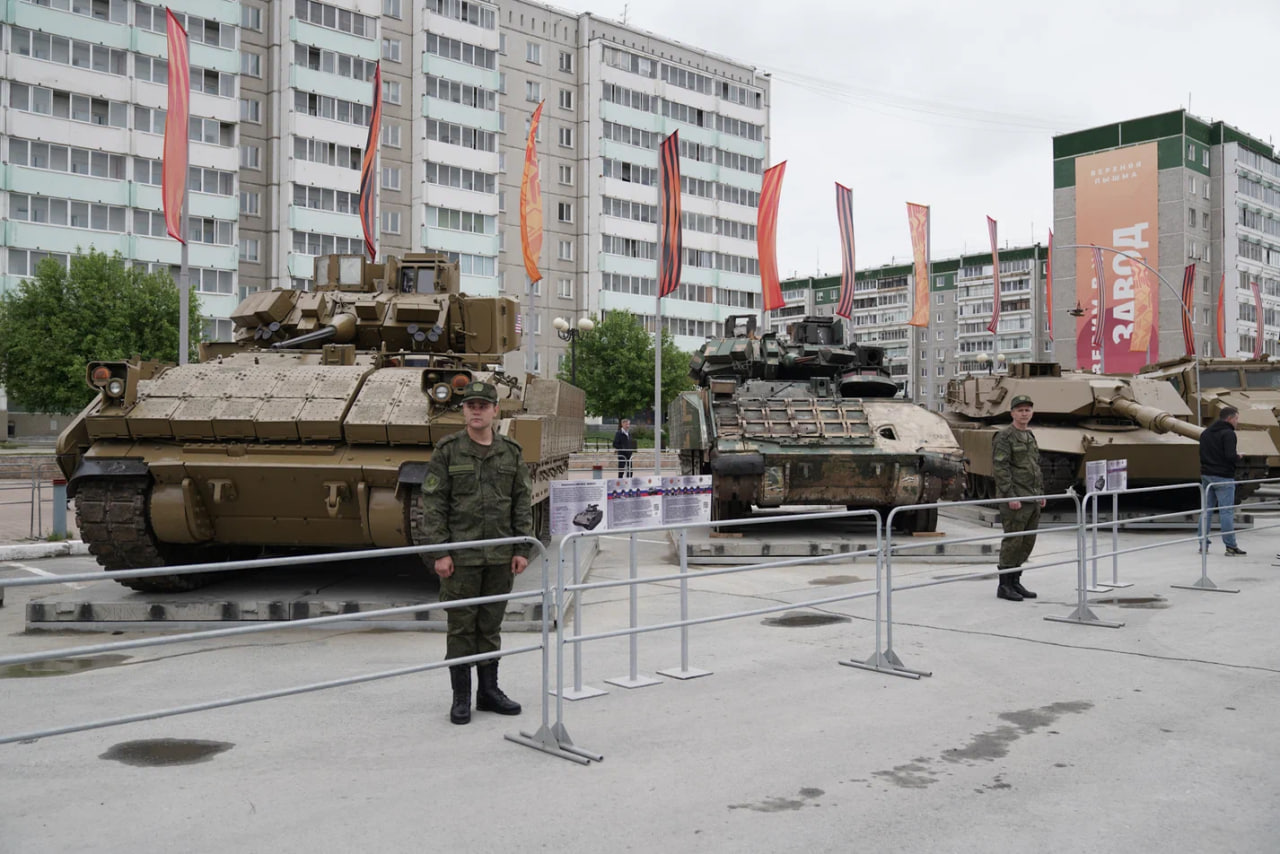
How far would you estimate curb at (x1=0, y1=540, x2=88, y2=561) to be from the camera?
14438 mm

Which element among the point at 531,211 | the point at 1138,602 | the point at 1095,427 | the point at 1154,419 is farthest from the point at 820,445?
the point at 531,211

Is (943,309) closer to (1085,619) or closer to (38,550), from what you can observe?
(38,550)

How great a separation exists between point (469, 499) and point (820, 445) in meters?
8.87

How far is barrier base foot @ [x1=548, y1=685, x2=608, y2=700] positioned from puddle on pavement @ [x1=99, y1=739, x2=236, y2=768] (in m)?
1.98

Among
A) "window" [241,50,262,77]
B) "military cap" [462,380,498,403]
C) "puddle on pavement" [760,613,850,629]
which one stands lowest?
"puddle on pavement" [760,613,850,629]

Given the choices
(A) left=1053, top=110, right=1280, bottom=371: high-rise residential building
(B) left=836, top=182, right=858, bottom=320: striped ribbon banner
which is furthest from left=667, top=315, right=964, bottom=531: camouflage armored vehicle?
(A) left=1053, top=110, right=1280, bottom=371: high-rise residential building

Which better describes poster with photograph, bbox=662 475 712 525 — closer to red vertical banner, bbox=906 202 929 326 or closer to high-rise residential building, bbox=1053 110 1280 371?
red vertical banner, bbox=906 202 929 326

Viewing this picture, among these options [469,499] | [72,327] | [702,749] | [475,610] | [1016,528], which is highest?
[72,327]

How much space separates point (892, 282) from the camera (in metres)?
127

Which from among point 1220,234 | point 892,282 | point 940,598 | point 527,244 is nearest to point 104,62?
point 527,244

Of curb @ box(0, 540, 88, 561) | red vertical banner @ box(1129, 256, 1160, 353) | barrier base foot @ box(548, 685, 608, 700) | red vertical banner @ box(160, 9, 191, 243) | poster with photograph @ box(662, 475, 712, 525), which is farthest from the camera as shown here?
red vertical banner @ box(1129, 256, 1160, 353)

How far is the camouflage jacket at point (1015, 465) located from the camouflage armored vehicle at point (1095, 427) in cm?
644

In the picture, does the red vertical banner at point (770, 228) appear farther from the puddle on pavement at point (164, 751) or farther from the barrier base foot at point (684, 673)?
the puddle on pavement at point (164, 751)

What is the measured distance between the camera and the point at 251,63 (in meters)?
53.9
